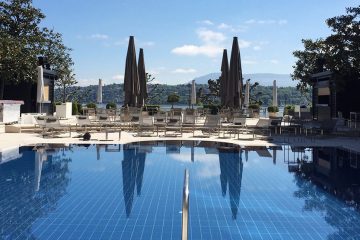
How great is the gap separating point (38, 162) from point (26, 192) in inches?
117

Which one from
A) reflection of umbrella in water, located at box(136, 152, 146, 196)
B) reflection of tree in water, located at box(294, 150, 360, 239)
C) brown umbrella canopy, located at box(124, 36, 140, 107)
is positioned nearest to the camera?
reflection of tree in water, located at box(294, 150, 360, 239)

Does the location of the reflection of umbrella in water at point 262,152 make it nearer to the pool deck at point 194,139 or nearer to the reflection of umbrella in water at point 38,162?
the pool deck at point 194,139

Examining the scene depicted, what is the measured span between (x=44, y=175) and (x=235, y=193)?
424cm

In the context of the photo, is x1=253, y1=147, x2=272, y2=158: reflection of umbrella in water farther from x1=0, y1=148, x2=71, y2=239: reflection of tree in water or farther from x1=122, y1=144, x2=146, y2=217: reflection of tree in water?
x1=0, y1=148, x2=71, y2=239: reflection of tree in water

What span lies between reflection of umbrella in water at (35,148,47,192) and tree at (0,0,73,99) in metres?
10.5

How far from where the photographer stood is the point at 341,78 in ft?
51.2

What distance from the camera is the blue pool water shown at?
17.1 ft

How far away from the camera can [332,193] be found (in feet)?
24.0

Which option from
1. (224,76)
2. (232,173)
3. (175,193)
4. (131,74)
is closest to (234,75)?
(224,76)

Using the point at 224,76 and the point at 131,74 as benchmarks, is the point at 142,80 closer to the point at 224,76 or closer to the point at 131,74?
the point at 131,74

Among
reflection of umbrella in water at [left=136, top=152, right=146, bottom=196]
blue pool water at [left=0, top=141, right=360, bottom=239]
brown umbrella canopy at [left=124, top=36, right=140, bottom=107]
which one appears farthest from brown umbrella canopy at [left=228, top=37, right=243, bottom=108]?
reflection of umbrella in water at [left=136, top=152, right=146, bottom=196]

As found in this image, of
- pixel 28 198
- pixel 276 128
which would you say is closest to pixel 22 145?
pixel 28 198

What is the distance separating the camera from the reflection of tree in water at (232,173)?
6.89 m

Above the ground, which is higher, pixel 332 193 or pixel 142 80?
pixel 142 80
